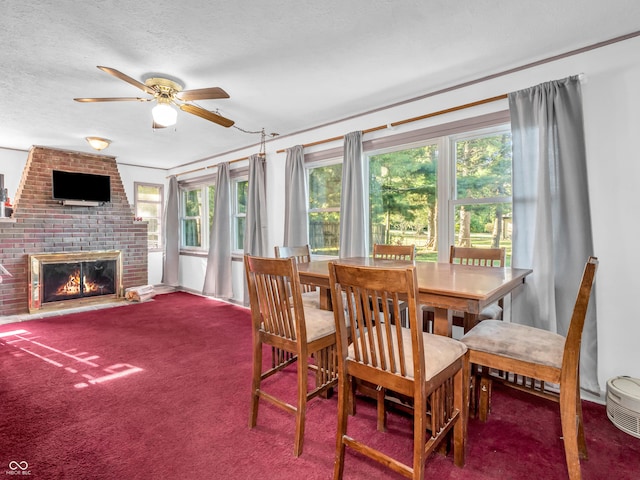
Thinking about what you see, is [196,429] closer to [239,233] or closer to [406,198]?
[406,198]

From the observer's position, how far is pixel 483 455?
5.45 feet

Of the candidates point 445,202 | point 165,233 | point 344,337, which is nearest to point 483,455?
point 344,337

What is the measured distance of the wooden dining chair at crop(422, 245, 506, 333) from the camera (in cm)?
220

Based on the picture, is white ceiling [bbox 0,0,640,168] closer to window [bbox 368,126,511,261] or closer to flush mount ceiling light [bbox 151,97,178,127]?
flush mount ceiling light [bbox 151,97,178,127]

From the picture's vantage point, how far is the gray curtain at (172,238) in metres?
6.14

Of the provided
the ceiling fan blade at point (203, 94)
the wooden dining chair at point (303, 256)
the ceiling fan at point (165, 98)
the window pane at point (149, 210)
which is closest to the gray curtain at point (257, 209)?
the wooden dining chair at point (303, 256)

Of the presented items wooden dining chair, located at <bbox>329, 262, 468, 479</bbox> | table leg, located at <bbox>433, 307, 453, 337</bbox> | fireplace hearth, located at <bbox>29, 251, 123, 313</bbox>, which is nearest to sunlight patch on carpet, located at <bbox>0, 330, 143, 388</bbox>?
fireplace hearth, located at <bbox>29, 251, 123, 313</bbox>

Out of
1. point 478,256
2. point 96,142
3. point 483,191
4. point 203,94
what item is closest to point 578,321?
point 478,256

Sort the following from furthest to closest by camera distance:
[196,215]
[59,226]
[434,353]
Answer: [196,215] < [59,226] < [434,353]

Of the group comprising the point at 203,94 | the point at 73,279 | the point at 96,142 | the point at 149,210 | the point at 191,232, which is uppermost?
the point at 96,142

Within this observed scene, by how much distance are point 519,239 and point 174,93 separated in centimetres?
296

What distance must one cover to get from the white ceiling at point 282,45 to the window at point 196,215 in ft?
8.18

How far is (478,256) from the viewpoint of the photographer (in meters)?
2.55

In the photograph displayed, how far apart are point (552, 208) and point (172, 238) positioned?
19.4ft
